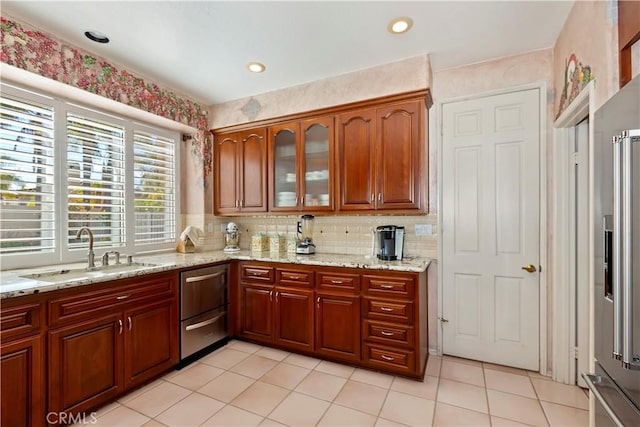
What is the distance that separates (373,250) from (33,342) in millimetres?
2539

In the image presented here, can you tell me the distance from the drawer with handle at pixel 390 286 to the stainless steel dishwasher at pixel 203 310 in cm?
147

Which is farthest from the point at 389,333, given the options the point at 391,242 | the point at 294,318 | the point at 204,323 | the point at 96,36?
the point at 96,36

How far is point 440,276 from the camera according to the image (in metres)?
2.81

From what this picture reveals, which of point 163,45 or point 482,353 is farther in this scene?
point 482,353

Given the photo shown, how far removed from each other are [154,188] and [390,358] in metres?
2.91

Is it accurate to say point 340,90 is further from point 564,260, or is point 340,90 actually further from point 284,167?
point 564,260

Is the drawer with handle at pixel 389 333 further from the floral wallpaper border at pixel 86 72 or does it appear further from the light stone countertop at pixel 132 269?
the floral wallpaper border at pixel 86 72

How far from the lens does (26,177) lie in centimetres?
225

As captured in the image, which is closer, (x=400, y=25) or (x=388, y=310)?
(x=400, y=25)

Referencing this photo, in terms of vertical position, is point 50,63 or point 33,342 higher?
point 50,63

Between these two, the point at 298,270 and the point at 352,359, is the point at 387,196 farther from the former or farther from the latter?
the point at 352,359

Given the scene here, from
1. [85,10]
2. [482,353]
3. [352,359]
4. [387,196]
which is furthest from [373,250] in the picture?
[85,10]

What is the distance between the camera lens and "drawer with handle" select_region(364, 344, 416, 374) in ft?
7.73

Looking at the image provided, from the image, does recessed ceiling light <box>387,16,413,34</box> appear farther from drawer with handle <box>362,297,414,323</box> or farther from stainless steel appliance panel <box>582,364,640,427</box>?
stainless steel appliance panel <box>582,364,640,427</box>
